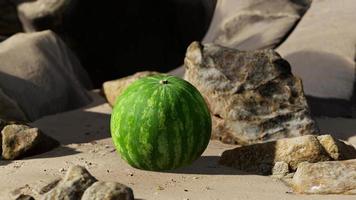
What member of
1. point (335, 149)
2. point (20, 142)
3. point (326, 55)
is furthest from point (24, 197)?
point (326, 55)

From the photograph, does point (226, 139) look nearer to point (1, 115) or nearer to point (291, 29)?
point (1, 115)

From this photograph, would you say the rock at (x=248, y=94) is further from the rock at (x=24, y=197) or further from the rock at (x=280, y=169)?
the rock at (x=24, y=197)

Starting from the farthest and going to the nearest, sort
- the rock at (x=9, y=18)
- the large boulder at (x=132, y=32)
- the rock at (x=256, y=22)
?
the rock at (x=9, y=18) → the large boulder at (x=132, y=32) → the rock at (x=256, y=22)

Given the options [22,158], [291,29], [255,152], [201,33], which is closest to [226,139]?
[255,152]

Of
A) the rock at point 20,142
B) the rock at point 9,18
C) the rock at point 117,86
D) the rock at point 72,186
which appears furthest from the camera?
the rock at point 9,18

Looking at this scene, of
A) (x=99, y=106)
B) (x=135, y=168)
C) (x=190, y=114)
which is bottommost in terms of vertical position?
(x=99, y=106)

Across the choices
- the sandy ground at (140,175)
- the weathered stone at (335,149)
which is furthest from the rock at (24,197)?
the weathered stone at (335,149)
